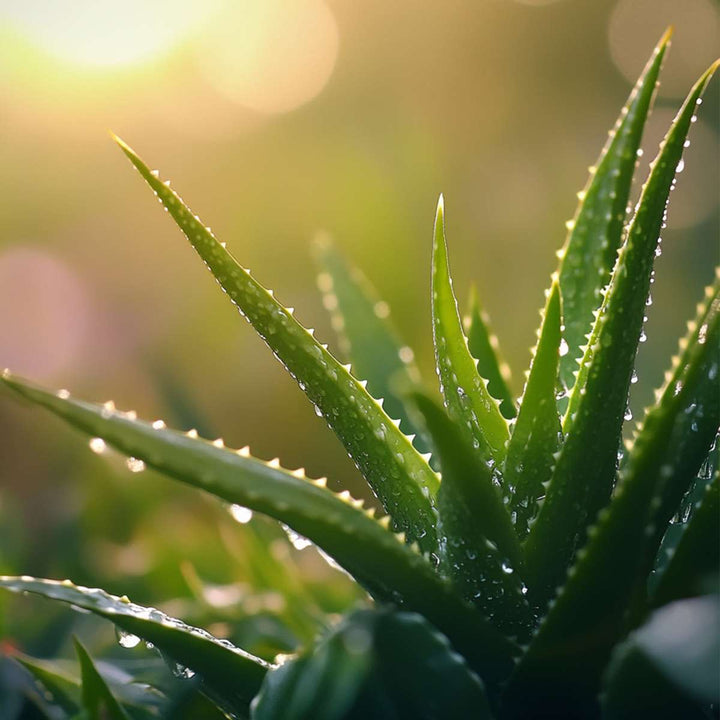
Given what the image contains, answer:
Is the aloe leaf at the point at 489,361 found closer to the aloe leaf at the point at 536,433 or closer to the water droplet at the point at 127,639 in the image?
the aloe leaf at the point at 536,433

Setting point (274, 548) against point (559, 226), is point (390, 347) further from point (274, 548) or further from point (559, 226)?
point (559, 226)

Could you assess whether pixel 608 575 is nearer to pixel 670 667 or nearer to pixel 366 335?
pixel 670 667

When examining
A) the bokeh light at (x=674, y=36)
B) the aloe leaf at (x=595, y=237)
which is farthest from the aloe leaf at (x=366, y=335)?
the bokeh light at (x=674, y=36)

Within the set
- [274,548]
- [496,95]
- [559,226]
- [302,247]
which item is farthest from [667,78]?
[274,548]

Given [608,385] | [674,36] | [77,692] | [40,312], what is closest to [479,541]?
[608,385]

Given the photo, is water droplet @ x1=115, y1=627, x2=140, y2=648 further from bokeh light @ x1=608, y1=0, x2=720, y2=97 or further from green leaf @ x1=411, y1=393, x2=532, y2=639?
bokeh light @ x1=608, y1=0, x2=720, y2=97
